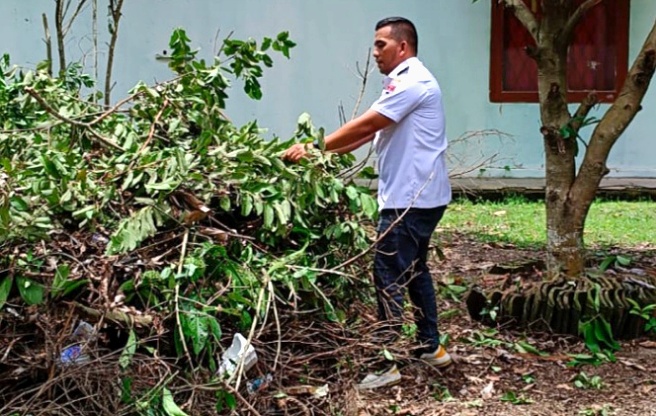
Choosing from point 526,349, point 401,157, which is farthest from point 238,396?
point 526,349

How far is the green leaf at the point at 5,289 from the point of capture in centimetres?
342

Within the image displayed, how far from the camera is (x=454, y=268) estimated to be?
675 cm

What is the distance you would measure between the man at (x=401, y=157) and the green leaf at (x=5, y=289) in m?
1.50

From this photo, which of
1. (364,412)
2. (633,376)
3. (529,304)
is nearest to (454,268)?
(529,304)

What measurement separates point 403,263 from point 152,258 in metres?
1.31

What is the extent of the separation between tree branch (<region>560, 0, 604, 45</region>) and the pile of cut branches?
1.78 m

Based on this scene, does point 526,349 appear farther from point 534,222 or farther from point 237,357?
point 534,222

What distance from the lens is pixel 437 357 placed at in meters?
4.71

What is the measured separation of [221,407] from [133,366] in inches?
13.8

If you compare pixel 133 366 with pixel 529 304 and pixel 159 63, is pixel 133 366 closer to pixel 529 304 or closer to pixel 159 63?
pixel 529 304

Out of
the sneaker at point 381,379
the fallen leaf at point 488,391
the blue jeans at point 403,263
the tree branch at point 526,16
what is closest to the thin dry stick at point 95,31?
the tree branch at point 526,16

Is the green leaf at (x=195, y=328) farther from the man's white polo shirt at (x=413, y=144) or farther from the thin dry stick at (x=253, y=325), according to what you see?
the man's white polo shirt at (x=413, y=144)

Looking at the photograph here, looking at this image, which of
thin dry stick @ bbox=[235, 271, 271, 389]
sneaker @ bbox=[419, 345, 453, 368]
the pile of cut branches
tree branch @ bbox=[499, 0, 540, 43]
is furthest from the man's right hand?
tree branch @ bbox=[499, 0, 540, 43]

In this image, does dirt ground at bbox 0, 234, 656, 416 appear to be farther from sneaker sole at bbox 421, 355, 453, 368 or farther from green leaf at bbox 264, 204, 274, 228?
green leaf at bbox 264, 204, 274, 228
